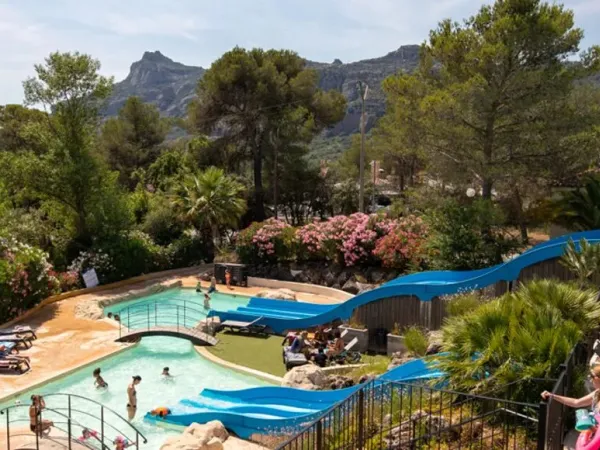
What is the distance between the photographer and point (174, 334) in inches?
676

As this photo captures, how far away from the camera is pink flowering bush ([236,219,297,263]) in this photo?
81.5ft

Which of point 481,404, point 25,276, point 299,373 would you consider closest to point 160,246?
point 25,276

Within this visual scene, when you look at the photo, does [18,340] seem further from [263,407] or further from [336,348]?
[336,348]

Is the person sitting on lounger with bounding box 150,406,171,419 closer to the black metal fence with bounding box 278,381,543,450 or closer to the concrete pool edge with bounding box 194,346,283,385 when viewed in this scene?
the concrete pool edge with bounding box 194,346,283,385

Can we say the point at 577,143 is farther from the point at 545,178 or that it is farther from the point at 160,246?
the point at 160,246

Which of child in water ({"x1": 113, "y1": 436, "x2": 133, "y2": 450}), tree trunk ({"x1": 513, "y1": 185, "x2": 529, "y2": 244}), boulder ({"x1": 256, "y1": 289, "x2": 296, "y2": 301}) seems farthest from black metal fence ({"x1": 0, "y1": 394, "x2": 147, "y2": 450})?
tree trunk ({"x1": 513, "y1": 185, "x2": 529, "y2": 244})

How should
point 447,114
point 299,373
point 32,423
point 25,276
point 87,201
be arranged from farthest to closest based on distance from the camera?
point 87,201
point 447,114
point 25,276
point 299,373
point 32,423

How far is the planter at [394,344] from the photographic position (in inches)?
593

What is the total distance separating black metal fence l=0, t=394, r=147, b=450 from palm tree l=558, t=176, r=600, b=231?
52.2 feet

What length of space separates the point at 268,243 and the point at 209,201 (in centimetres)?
389

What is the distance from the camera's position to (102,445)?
967 centimetres

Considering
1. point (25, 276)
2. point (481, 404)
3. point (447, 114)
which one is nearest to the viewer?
point (481, 404)

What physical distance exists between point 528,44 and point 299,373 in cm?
1391

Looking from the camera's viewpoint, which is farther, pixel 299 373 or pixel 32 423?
pixel 299 373
